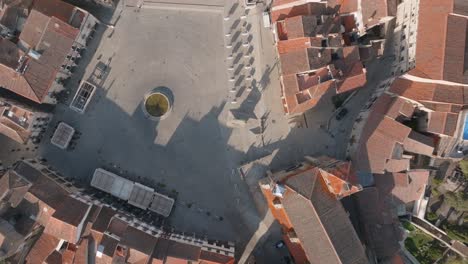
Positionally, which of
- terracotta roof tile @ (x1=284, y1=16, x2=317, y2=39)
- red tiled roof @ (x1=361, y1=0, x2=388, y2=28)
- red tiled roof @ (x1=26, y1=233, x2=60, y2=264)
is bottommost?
red tiled roof @ (x1=26, y1=233, x2=60, y2=264)

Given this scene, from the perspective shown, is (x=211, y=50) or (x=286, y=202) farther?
(x=211, y=50)

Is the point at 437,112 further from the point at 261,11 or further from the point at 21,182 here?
the point at 21,182

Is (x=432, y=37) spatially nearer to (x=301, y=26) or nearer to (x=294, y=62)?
(x=301, y=26)

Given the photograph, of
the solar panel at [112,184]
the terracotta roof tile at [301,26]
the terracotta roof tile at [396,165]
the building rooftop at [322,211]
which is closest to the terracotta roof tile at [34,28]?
the solar panel at [112,184]

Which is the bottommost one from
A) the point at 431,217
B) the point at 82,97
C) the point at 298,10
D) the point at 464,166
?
the point at 431,217

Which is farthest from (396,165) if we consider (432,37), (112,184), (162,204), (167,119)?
(112,184)

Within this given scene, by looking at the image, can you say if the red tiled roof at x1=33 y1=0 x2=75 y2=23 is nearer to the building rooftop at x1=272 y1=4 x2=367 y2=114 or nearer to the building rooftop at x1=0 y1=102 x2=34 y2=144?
the building rooftop at x1=0 y1=102 x2=34 y2=144

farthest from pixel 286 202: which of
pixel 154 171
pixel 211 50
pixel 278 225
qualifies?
pixel 211 50

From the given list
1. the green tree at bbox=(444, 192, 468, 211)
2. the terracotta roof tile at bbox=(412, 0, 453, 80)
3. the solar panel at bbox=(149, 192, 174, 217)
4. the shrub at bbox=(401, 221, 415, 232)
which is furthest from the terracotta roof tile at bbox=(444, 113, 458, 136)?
the solar panel at bbox=(149, 192, 174, 217)

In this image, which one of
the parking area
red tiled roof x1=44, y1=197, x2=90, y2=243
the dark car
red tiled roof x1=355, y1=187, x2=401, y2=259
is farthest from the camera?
the parking area

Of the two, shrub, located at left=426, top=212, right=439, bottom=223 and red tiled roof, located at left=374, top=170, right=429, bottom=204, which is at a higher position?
red tiled roof, located at left=374, top=170, right=429, bottom=204

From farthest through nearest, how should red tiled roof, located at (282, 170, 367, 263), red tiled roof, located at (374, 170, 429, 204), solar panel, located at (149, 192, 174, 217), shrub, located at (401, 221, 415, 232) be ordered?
1. solar panel, located at (149, 192, 174, 217)
2. shrub, located at (401, 221, 415, 232)
3. red tiled roof, located at (374, 170, 429, 204)
4. red tiled roof, located at (282, 170, 367, 263)
